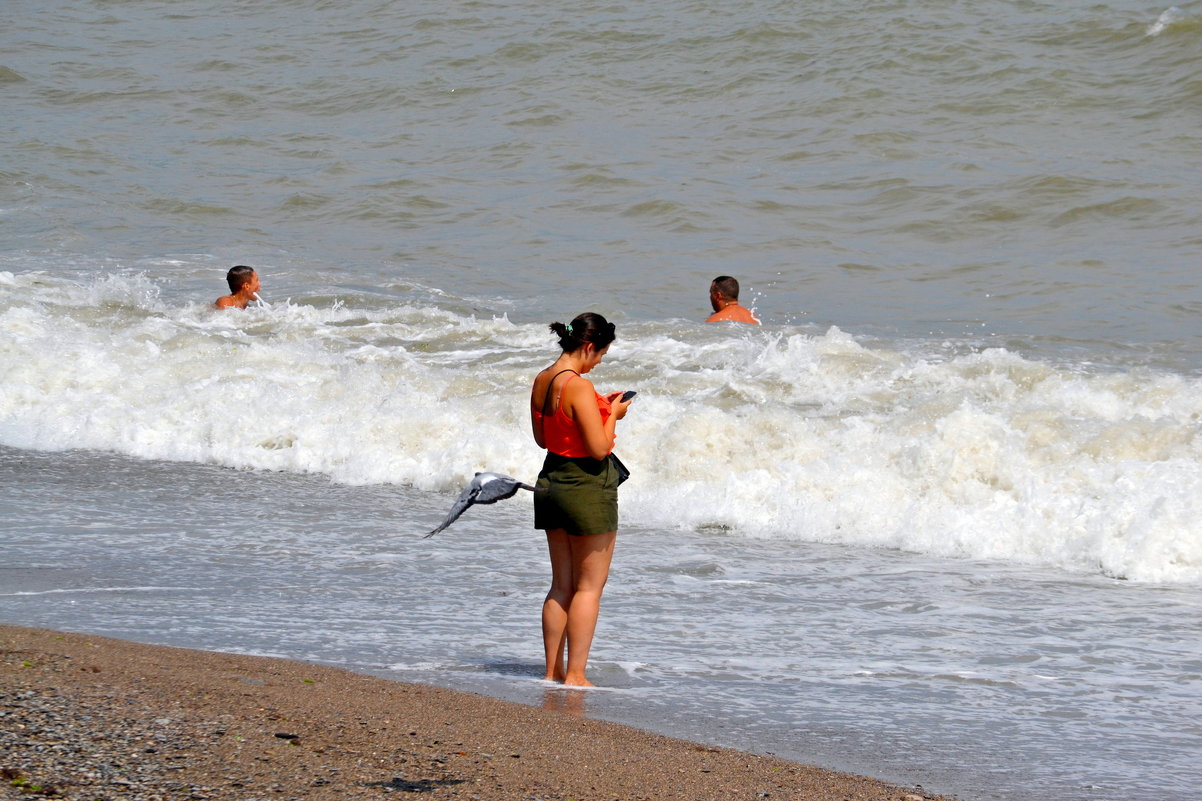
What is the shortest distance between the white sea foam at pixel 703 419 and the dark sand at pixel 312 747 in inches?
148

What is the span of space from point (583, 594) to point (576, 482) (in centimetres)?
43

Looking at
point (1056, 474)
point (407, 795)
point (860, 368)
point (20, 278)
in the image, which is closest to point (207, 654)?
point (407, 795)

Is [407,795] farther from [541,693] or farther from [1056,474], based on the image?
[1056,474]

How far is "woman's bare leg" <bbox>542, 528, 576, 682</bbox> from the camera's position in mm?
5133

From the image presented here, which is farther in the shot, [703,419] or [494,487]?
[703,419]

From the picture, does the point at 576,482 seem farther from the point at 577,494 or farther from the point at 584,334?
the point at 584,334

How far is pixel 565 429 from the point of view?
5020 millimetres

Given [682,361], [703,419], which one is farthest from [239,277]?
[703,419]

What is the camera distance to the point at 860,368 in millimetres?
10648

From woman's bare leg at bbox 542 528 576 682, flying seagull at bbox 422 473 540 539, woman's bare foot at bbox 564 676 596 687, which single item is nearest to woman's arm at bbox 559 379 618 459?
flying seagull at bbox 422 473 540 539

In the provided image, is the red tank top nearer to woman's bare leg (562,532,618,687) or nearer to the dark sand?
woman's bare leg (562,532,618,687)

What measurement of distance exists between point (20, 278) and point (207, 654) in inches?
426

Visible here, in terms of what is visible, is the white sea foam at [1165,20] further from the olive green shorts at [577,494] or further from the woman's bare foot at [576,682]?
the woman's bare foot at [576,682]

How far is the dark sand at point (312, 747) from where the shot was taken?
3.42 m
